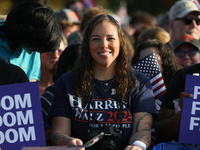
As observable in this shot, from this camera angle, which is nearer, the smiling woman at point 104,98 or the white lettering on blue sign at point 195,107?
the white lettering on blue sign at point 195,107

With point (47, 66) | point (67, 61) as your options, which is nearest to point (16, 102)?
point (67, 61)

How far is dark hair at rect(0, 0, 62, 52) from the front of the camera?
10.9 ft

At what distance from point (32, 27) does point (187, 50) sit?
2.10 m

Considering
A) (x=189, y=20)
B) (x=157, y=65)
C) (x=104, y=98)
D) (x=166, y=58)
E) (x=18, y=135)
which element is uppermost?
(x=189, y=20)

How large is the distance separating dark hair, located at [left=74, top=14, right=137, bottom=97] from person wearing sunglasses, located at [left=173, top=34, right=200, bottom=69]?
136 cm

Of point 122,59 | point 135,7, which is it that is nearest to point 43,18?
point 122,59

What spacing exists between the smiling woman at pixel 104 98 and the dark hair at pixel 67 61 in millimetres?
571

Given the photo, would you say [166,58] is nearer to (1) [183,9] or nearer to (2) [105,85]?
(2) [105,85]

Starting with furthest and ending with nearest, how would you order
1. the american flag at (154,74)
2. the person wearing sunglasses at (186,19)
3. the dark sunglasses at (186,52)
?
the person wearing sunglasses at (186,19), the dark sunglasses at (186,52), the american flag at (154,74)

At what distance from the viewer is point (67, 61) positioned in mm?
3824

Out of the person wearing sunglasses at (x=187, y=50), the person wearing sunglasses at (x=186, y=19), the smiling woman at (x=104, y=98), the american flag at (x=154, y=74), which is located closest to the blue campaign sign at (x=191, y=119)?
the smiling woman at (x=104, y=98)

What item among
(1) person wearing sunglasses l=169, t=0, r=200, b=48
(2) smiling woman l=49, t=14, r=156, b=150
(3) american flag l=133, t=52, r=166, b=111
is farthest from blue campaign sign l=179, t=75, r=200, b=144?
(1) person wearing sunglasses l=169, t=0, r=200, b=48

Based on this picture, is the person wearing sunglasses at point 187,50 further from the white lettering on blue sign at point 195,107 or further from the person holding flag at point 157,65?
the white lettering on blue sign at point 195,107

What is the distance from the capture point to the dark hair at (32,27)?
3.32m
